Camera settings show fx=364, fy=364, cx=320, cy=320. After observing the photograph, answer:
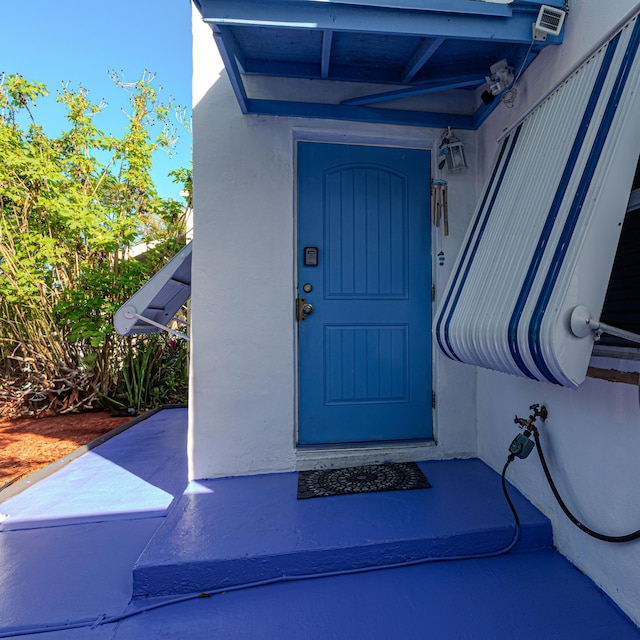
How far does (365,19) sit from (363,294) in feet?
5.14

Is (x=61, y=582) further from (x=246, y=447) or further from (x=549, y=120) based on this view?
(x=549, y=120)

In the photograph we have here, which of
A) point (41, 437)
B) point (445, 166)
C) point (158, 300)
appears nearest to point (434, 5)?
point (445, 166)

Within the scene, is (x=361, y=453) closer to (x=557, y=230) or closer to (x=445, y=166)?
(x=557, y=230)

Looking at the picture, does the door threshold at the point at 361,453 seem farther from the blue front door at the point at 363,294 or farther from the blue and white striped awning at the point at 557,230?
the blue and white striped awning at the point at 557,230

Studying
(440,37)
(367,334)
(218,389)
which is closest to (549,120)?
(440,37)

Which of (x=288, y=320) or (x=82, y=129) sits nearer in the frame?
(x=288, y=320)

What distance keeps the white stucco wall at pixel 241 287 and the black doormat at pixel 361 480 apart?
0.09m

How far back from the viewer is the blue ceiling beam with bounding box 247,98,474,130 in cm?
250

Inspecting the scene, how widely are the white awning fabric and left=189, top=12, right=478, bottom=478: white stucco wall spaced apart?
43 centimetres

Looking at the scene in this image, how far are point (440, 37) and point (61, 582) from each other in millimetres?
3190

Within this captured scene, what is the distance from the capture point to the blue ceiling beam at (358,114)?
250 cm

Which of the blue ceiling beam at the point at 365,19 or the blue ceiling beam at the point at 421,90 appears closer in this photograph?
the blue ceiling beam at the point at 365,19

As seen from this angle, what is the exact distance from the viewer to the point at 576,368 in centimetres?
126

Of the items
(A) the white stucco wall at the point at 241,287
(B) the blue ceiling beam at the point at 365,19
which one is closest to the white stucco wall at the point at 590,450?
(B) the blue ceiling beam at the point at 365,19
